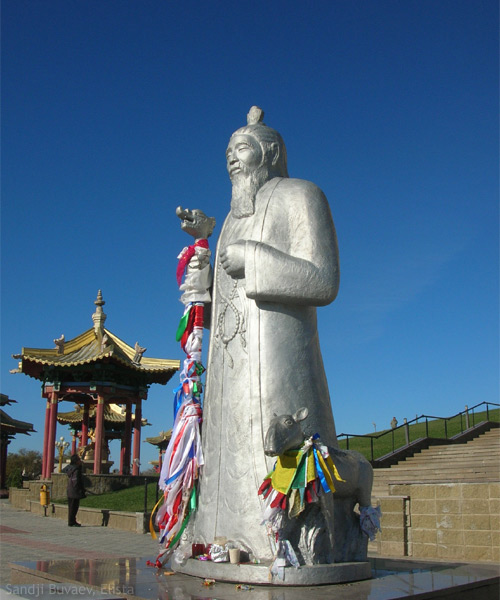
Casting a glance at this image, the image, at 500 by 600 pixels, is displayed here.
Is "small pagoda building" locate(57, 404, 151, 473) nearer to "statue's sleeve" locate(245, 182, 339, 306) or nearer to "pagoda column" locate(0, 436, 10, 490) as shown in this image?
"pagoda column" locate(0, 436, 10, 490)

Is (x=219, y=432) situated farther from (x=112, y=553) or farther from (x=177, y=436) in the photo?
(x=112, y=553)

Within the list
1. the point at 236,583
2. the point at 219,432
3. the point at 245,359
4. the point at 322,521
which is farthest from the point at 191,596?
the point at 245,359

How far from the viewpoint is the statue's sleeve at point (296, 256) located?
13.8 feet

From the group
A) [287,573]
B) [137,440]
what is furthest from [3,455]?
[287,573]

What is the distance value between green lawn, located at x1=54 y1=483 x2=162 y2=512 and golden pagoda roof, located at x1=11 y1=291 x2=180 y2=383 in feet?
14.9

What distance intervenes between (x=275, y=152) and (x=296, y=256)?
37.8 inches

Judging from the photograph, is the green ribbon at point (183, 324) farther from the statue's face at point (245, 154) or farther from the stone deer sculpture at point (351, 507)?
the stone deer sculpture at point (351, 507)

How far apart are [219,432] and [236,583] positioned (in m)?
1.01

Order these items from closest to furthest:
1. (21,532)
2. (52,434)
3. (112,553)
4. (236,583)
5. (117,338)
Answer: (236,583)
(112,553)
(21,532)
(52,434)
(117,338)

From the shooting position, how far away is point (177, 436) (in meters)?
4.71

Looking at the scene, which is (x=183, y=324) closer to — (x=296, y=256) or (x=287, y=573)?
(x=296, y=256)

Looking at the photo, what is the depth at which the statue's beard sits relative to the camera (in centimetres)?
476

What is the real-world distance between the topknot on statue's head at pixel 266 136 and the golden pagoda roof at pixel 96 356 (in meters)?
17.8


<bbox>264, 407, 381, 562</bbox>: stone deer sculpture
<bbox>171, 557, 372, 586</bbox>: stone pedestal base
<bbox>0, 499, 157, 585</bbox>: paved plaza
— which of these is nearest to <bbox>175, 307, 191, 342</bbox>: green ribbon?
<bbox>264, 407, 381, 562</bbox>: stone deer sculpture
